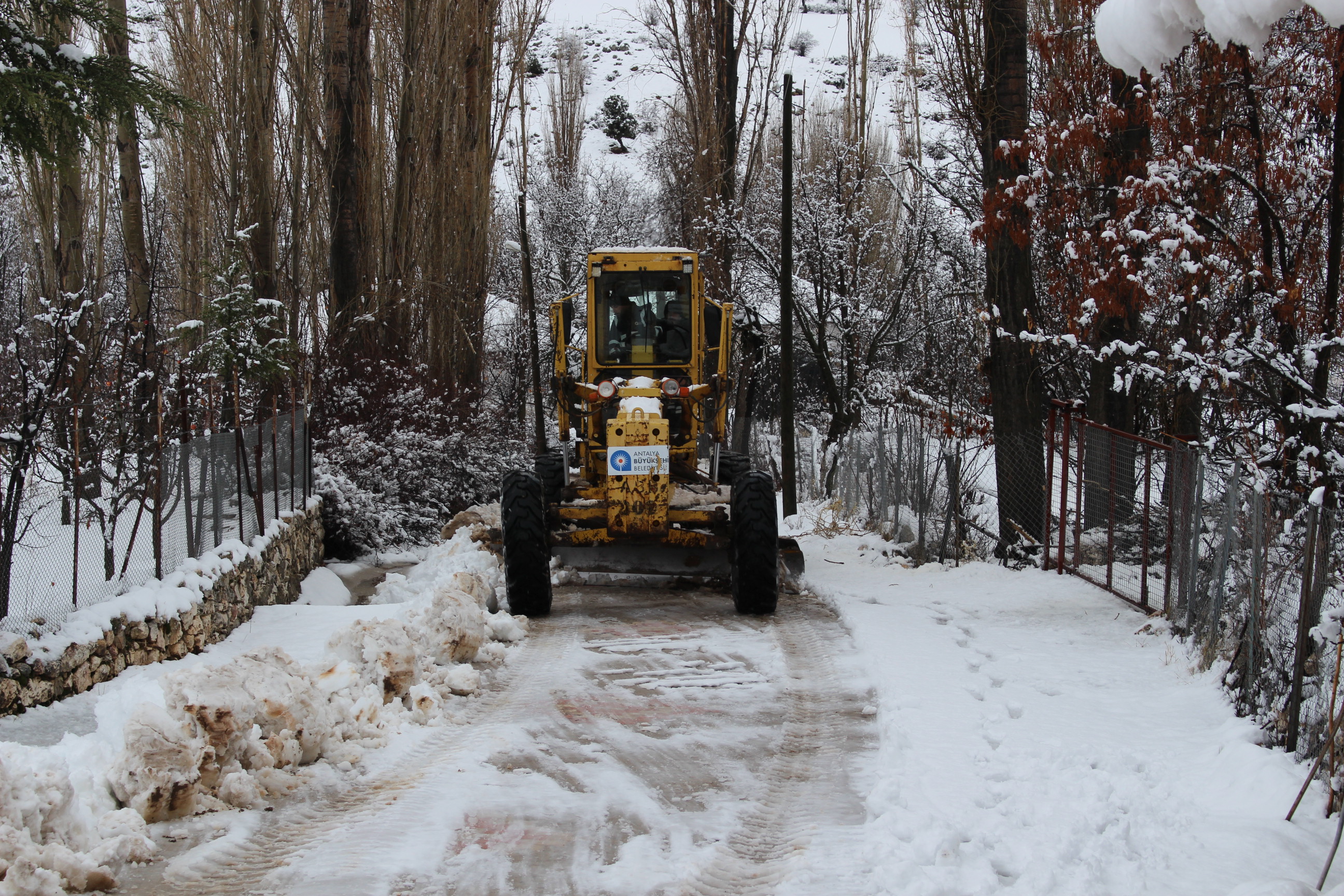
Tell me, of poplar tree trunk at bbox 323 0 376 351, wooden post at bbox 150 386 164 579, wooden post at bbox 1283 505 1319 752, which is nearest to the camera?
wooden post at bbox 1283 505 1319 752

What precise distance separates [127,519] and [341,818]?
4.04m

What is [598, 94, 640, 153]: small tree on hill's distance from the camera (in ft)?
234

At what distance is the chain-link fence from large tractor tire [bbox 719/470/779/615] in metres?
4.33

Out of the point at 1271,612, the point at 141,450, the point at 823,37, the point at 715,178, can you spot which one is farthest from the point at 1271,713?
the point at 823,37

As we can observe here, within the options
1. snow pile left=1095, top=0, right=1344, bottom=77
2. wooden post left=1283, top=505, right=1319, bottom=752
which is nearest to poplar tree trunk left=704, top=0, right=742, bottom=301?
wooden post left=1283, top=505, right=1319, bottom=752

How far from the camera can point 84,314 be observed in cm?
1063

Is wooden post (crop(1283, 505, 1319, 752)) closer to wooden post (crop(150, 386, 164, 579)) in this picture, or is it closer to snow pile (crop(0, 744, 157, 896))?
snow pile (crop(0, 744, 157, 896))

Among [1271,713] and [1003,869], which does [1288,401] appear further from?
[1003,869]

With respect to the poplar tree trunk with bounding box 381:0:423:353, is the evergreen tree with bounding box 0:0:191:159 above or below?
below

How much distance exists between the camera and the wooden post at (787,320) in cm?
1619

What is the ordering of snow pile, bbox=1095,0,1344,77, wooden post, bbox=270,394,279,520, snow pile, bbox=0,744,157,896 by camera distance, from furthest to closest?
wooden post, bbox=270,394,279,520 < snow pile, bbox=0,744,157,896 < snow pile, bbox=1095,0,1344,77

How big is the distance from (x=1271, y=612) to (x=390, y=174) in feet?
61.9

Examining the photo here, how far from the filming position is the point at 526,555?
32.6ft

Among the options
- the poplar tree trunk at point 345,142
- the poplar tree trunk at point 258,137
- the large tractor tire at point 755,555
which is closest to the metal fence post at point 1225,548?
the large tractor tire at point 755,555
